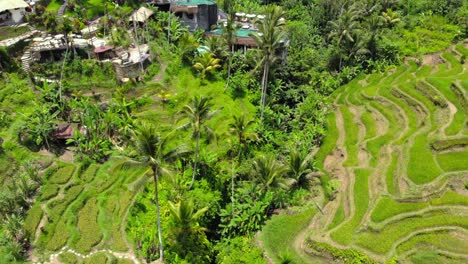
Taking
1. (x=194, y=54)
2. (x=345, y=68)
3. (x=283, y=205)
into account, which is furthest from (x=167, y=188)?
(x=345, y=68)

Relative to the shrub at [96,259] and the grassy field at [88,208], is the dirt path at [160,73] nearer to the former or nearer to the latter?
the grassy field at [88,208]

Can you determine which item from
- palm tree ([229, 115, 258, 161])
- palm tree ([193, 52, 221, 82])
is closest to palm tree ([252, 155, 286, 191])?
palm tree ([229, 115, 258, 161])

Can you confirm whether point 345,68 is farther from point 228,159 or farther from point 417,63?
point 228,159

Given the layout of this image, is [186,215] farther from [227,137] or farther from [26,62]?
[26,62]

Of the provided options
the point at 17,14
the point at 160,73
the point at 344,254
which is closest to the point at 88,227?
the point at 344,254

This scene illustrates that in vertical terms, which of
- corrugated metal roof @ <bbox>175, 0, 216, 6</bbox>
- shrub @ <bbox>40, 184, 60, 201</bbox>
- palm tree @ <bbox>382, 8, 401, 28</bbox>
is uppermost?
corrugated metal roof @ <bbox>175, 0, 216, 6</bbox>

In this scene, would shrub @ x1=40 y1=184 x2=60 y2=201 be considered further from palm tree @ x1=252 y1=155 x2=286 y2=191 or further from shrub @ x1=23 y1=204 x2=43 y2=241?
palm tree @ x1=252 y1=155 x2=286 y2=191

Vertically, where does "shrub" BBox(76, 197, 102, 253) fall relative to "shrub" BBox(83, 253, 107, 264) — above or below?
above
